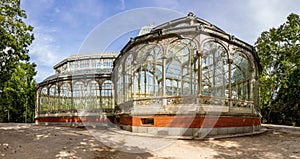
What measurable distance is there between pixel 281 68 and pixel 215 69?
12554mm

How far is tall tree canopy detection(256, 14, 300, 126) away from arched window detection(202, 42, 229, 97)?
9947 mm

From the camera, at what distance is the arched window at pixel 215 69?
1490 cm

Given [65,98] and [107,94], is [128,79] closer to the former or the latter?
[107,94]

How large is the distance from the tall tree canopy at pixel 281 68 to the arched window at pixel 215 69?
9.95m

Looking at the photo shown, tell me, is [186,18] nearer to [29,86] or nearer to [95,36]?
[95,36]

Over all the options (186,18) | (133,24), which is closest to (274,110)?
(186,18)

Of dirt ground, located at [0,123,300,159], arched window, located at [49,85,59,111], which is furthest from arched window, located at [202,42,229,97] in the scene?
arched window, located at [49,85,59,111]

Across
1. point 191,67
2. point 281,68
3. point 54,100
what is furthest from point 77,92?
point 281,68

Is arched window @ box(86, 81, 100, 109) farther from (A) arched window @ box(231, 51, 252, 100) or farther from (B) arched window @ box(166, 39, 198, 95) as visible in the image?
(A) arched window @ box(231, 51, 252, 100)

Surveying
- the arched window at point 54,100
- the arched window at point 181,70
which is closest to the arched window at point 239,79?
the arched window at point 181,70

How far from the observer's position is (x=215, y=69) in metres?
15.7

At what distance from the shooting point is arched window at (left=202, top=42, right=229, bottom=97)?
587 inches

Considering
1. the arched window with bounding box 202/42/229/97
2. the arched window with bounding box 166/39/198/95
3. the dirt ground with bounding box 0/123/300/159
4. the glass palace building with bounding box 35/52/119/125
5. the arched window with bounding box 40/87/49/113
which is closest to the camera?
the dirt ground with bounding box 0/123/300/159

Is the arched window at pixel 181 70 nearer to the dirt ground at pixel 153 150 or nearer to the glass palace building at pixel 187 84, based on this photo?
the glass palace building at pixel 187 84
